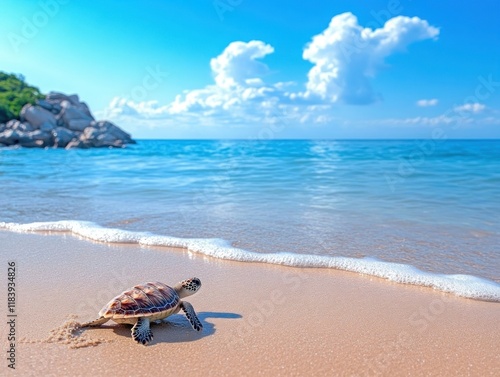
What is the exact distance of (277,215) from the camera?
9484 mm

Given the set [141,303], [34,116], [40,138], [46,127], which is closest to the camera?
[141,303]

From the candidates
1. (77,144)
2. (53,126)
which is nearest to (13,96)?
(53,126)

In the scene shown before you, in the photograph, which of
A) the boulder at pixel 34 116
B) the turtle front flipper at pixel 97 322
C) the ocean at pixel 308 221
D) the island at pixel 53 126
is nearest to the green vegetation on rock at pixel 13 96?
the island at pixel 53 126

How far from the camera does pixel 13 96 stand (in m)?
67.6

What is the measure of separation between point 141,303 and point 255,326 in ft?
3.63

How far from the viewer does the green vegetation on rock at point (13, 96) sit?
193 ft

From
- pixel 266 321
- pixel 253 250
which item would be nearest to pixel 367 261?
pixel 253 250

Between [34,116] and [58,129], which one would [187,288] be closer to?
[58,129]

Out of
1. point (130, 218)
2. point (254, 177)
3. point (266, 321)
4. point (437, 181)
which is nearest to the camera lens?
point (266, 321)

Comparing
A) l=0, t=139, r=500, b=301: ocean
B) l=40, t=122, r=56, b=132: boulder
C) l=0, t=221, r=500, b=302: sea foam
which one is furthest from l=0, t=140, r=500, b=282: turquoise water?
l=40, t=122, r=56, b=132: boulder

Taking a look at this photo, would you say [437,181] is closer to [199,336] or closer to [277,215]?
[277,215]

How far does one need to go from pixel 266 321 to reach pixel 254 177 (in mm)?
13732

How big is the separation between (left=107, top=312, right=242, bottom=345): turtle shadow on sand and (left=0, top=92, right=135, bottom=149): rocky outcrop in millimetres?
Answer: 53848

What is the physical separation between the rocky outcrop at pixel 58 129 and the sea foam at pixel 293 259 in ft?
Answer: 161
